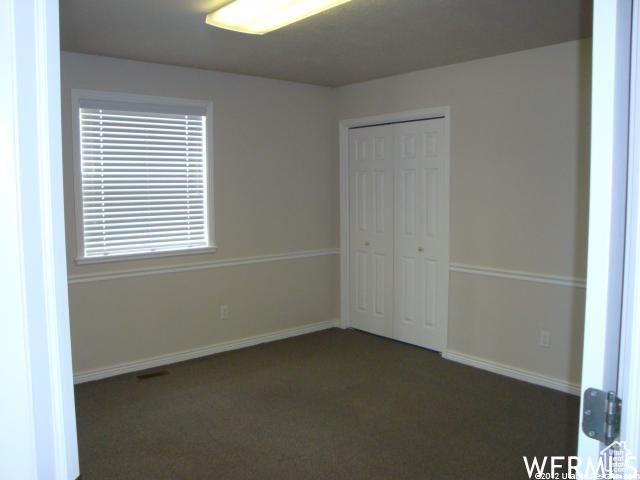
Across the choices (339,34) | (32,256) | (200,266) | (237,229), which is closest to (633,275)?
(32,256)

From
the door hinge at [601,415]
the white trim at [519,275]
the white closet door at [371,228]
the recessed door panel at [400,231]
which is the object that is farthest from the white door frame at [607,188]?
the white closet door at [371,228]

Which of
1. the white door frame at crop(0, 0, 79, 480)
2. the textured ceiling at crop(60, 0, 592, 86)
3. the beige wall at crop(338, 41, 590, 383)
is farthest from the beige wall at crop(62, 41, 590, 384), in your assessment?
the white door frame at crop(0, 0, 79, 480)

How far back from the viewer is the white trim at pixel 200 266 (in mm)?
4141

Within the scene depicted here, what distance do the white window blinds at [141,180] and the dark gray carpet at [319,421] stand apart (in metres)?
1.11

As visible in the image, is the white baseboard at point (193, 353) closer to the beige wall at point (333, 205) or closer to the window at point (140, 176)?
the beige wall at point (333, 205)

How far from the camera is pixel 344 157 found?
5.54m

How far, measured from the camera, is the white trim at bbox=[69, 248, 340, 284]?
4.14m

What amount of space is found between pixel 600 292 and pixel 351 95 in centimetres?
467

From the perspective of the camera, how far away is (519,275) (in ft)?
13.6

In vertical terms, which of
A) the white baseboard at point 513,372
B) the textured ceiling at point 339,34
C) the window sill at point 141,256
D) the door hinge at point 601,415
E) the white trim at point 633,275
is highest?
the textured ceiling at point 339,34

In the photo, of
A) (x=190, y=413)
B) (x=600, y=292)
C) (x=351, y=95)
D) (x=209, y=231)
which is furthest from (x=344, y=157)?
(x=600, y=292)

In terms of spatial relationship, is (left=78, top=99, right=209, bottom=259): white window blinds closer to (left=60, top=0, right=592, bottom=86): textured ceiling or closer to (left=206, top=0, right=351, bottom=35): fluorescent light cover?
(left=60, top=0, right=592, bottom=86): textured ceiling

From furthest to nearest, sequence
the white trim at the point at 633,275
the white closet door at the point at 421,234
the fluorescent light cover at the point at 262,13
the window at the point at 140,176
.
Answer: the white closet door at the point at 421,234 < the window at the point at 140,176 < the fluorescent light cover at the point at 262,13 < the white trim at the point at 633,275

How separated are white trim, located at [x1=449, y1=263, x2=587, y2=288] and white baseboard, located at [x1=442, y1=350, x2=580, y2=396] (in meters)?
0.72
